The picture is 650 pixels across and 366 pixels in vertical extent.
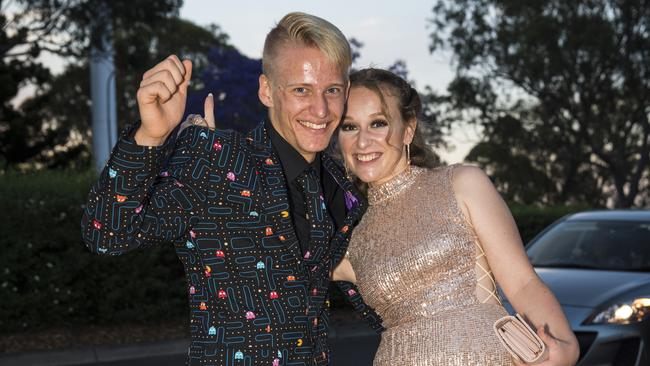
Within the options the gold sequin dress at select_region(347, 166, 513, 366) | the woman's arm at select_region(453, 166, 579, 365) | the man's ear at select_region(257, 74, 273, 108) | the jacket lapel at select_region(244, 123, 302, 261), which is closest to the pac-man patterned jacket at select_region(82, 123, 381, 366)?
the jacket lapel at select_region(244, 123, 302, 261)

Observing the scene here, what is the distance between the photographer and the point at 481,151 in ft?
126

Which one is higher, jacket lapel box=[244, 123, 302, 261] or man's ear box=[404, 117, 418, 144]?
man's ear box=[404, 117, 418, 144]

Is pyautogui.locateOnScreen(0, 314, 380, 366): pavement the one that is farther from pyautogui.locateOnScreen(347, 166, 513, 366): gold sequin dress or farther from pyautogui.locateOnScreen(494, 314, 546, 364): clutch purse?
pyautogui.locateOnScreen(494, 314, 546, 364): clutch purse

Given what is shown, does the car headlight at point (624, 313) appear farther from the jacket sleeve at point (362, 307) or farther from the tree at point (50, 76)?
the tree at point (50, 76)

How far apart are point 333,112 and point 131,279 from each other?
9.44m

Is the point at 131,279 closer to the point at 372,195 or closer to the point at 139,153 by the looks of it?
the point at 372,195

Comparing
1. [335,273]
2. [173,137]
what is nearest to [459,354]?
[335,273]

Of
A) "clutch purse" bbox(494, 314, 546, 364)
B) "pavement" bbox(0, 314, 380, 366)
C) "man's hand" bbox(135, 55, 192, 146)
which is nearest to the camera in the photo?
"man's hand" bbox(135, 55, 192, 146)

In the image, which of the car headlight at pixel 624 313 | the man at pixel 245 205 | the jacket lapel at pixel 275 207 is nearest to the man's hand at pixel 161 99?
the man at pixel 245 205

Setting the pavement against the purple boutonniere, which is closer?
the purple boutonniere

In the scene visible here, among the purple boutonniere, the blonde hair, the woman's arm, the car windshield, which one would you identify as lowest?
the car windshield

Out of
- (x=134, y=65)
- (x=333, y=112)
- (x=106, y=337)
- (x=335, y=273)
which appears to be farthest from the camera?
(x=134, y=65)

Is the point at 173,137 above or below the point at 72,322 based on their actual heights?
above

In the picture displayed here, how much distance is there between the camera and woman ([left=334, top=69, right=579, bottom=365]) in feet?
10.5
